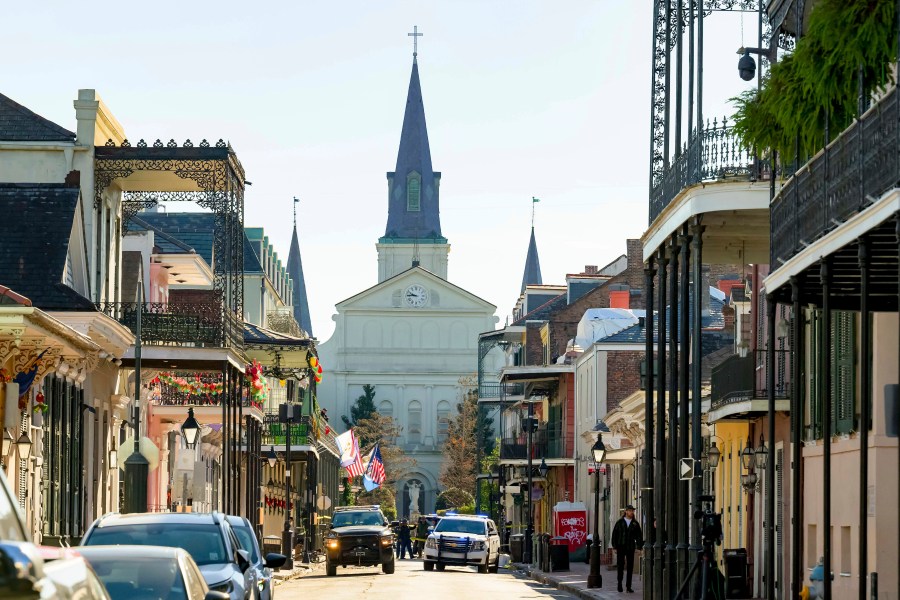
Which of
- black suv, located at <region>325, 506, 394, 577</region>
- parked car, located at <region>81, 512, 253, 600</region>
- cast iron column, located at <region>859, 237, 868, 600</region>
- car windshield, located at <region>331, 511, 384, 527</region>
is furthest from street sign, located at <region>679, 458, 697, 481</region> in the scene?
car windshield, located at <region>331, 511, 384, 527</region>

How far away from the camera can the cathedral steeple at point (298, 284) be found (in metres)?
145

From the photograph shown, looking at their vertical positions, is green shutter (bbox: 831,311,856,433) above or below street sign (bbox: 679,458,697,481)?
above

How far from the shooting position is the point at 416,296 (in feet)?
473

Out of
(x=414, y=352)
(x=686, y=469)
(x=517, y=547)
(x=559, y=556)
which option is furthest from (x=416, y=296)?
(x=686, y=469)

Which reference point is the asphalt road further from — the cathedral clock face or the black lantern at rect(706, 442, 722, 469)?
the cathedral clock face

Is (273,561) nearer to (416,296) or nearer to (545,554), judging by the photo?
(545,554)

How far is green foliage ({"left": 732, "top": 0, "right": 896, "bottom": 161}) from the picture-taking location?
1480 cm

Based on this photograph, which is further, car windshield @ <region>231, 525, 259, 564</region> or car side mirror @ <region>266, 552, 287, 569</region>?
car windshield @ <region>231, 525, 259, 564</region>

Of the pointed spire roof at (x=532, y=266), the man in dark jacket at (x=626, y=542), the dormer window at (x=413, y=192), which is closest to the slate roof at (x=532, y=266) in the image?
the pointed spire roof at (x=532, y=266)

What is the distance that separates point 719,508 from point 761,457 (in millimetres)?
7457

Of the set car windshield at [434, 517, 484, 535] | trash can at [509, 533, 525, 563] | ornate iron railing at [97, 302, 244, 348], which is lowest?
trash can at [509, 533, 525, 563]

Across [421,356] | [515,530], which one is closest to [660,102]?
[515,530]

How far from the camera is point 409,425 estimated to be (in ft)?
473

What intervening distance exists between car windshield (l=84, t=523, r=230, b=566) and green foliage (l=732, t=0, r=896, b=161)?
6489mm
